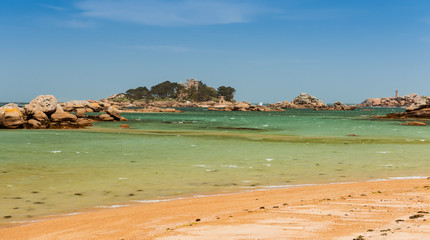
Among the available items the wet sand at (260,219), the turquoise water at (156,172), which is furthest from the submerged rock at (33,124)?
the wet sand at (260,219)

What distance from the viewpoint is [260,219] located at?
758 cm

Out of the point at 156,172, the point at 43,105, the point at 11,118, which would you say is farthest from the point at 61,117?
the point at 156,172

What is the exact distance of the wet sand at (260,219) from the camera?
255 inches

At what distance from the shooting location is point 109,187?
488 inches

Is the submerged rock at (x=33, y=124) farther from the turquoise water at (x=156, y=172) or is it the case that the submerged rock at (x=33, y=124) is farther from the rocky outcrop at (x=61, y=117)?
the turquoise water at (x=156, y=172)

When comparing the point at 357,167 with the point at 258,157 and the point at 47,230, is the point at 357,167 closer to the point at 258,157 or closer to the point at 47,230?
the point at 258,157

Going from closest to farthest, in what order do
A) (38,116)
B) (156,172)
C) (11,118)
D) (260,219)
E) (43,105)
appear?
1. (260,219)
2. (156,172)
3. (11,118)
4. (38,116)
5. (43,105)

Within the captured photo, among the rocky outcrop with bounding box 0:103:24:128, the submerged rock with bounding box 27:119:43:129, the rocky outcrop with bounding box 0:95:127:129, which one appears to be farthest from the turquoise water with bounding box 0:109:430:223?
the submerged rock with bounding box 27:119:43:129

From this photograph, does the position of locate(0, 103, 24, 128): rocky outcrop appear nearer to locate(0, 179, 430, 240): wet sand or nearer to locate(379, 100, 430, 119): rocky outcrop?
locate(0, 179, 430, 240): wet sand

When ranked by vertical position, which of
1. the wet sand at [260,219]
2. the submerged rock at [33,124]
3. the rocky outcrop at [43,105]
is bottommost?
the submerged rock at [33,124]

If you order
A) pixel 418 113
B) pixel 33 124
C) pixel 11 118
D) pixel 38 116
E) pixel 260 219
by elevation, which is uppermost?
pixel 418 113

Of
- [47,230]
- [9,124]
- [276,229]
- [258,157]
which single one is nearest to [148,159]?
[258,157]

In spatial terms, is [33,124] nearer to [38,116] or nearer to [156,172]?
[38,116]

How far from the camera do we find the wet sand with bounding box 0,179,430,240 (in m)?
6.46
